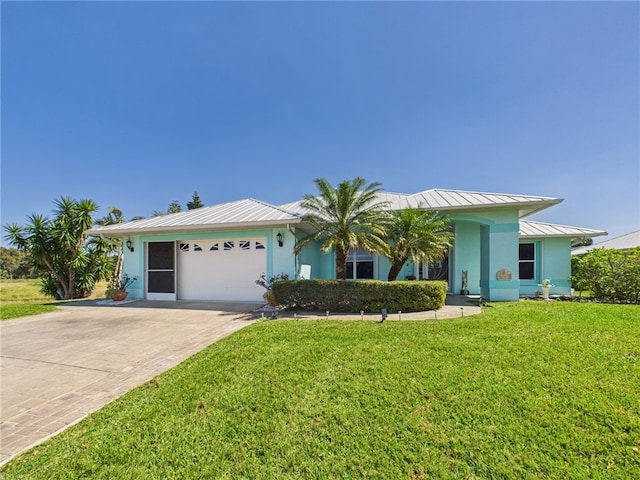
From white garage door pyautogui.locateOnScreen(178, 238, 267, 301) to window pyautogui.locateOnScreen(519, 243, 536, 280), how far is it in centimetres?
1366

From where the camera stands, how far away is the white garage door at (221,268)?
1188 cm

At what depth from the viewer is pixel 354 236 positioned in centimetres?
952

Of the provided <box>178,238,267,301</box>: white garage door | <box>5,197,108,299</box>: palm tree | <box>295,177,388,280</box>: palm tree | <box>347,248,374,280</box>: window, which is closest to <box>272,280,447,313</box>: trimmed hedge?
<box>295,177,388,280</box>: palm tree

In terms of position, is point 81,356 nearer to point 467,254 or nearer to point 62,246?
point 62,246

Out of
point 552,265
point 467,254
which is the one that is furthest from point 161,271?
point 552,265

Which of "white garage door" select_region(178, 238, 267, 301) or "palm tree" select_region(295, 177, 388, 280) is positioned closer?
"palm tree" select_region(295, 177, 388, 280)

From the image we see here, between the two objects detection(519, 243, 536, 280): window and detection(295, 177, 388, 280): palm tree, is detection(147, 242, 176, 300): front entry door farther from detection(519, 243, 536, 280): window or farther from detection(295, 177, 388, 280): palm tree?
detection(519, 243, 536, 280): window

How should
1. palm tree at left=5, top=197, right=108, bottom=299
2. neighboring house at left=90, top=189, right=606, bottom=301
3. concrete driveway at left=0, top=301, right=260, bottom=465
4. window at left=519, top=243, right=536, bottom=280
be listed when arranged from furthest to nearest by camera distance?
palm tree at left=5, top=197, right=108, bottom=299, window at left=519, top=243, right=536, bottom=280, neighboring house at left=90, top=189, right=606, bottom=301, concrete driveway at left=0, top=301, right=260, bottom=465

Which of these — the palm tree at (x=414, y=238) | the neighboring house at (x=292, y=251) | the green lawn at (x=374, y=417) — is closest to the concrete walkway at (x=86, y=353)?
the green lawn at (x=374, y=417)

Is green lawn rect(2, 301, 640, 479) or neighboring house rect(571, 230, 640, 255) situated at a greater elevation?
neighboring house rect(571, 230, 640, 255)

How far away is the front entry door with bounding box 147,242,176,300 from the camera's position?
12727mm

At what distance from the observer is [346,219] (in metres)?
9.84

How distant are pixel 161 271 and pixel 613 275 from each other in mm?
19274

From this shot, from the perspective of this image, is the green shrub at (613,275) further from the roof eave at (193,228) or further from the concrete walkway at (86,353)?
the roof eave at (193,228)
